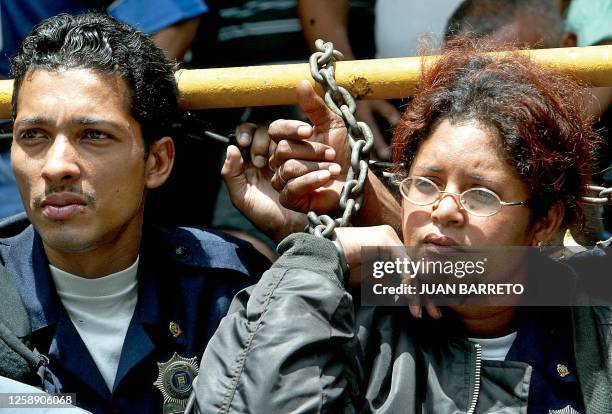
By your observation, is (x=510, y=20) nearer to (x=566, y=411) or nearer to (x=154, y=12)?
(x=154, y=12)

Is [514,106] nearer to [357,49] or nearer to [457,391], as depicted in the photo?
[457,391]

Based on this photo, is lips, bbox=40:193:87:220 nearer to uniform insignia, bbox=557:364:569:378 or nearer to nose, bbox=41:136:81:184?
nose, bbox=41:136:81:184

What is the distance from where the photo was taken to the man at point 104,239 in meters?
2.28

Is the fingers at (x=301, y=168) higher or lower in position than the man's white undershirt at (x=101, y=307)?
higher

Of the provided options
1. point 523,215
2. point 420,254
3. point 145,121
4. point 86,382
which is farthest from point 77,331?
point 523,215

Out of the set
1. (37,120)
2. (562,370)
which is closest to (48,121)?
(37,120)

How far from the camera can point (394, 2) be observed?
3109mm

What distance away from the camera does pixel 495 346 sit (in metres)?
2.19

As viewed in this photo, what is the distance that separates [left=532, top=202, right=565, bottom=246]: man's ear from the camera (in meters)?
2.20

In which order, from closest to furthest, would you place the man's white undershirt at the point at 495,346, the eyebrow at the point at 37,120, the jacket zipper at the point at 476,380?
the jacket zipper at the point at 476,380 < the man's white undershirt at the point at 495,346 < the eyebrow at the point at 37,120

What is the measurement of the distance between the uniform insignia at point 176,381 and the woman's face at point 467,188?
25.4 inches

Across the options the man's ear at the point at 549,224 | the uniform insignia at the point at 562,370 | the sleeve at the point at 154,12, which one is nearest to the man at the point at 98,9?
the sleeve at the point at 154,12

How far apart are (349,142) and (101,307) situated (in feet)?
2.59

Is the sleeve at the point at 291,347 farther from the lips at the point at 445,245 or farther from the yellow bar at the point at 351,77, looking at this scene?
the yellow bar at the point at 351,77
